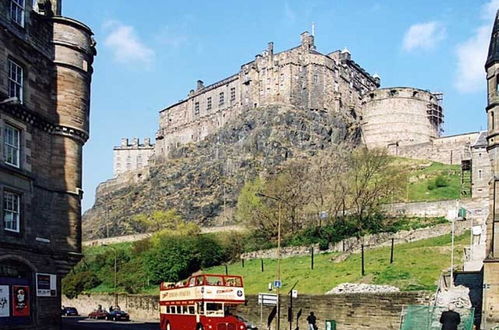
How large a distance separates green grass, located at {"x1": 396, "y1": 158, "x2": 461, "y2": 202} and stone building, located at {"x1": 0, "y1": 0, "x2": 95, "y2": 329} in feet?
162

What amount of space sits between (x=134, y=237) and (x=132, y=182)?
4618 cm

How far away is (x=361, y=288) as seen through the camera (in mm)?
37531

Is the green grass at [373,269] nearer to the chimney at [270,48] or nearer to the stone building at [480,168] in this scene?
the stone building at [480,168]

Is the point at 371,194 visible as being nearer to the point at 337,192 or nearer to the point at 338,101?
the point at 337,192

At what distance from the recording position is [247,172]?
10594 cm

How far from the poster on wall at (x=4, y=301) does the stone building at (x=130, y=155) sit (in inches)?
5090

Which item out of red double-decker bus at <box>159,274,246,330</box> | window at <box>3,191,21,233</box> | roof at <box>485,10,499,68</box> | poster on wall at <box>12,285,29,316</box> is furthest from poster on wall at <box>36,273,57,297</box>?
roof at <box>485,10,499,68</box>

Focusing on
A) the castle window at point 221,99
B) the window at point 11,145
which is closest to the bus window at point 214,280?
the window at point 11,145

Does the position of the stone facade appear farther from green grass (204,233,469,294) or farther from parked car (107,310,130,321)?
parked car (107,310,130,321)

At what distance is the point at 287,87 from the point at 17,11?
91.7m

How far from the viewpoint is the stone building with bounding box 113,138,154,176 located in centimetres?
15212

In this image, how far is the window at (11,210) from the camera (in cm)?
2334

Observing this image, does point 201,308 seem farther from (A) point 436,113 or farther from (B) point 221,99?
(B) point 221,99

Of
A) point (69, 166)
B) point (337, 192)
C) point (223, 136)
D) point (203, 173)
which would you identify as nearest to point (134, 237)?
point (203, 173)
